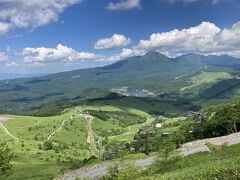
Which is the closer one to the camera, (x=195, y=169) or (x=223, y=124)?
(x=195, y=169)

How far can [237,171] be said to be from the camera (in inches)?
1176

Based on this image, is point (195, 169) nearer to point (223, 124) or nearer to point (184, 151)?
point (184, 151)

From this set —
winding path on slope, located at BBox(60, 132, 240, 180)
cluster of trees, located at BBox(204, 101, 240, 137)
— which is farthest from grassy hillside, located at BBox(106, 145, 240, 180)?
cluster of trees, located at BBox(204, 101, 240, 137)

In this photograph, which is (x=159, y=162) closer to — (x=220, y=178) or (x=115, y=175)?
(x=115, y=175)

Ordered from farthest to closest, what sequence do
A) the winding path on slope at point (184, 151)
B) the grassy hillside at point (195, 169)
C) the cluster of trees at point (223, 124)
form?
the cluster of trees at point (223, 124), the winding path on slope at point (184, 151), the grassy hillside at point (195, 169)

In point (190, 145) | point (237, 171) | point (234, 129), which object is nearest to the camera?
point (237, 171)

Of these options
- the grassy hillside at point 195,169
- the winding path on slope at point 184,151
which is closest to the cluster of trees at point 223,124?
the winding path on slope at point 184,151

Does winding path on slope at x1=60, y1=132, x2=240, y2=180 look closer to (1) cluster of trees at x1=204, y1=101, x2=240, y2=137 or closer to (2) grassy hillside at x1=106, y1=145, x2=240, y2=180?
(2) grassy hillside at x1=106, y1=145, x2=240, y2=180

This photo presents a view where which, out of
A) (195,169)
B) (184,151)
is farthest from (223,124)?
(195,169)

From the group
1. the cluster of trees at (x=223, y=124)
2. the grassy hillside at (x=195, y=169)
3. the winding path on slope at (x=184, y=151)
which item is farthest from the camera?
the cluster of trees at (x=223, y=124)

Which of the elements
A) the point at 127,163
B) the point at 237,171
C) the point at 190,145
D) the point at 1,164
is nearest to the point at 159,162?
the point at 127,163

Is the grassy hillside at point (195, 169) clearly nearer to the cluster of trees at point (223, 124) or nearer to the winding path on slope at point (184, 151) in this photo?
the winding path on slope at point (184, 151)

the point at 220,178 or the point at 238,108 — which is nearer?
the point at 220,178

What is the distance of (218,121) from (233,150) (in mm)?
61522
